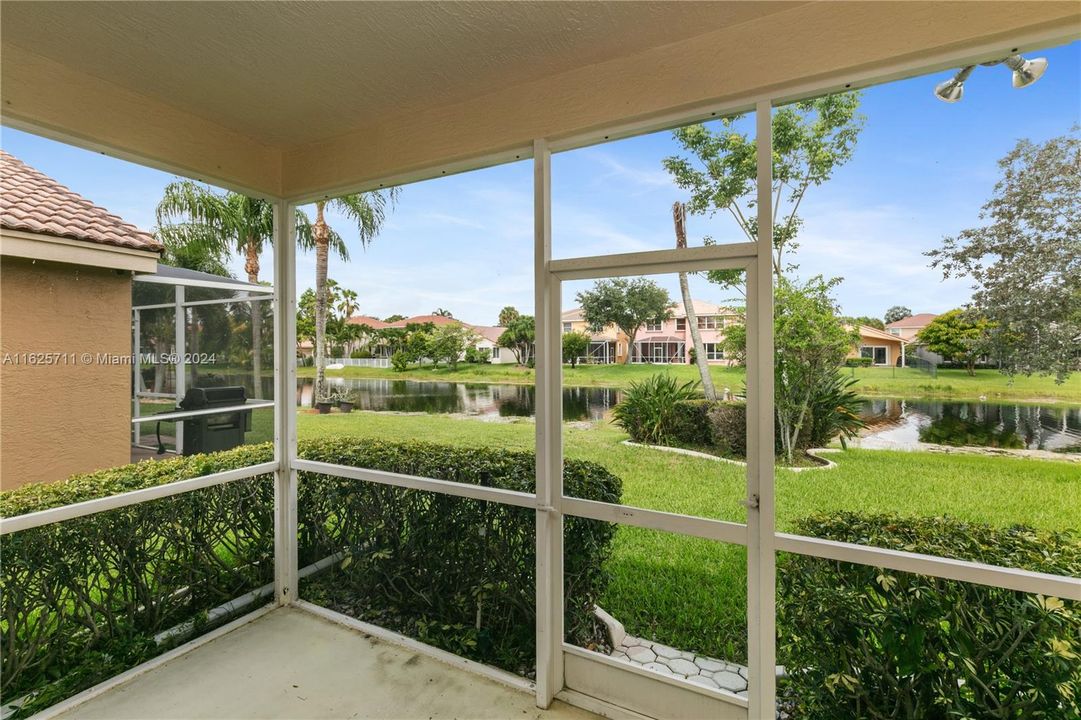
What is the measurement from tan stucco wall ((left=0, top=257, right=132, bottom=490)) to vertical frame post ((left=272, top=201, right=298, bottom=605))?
79 centimetres

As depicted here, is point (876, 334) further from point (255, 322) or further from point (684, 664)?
point (255, 322)

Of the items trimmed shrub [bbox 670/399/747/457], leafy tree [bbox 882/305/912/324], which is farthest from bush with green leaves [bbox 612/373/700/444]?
leafy tree [bbox 882/305/912/324]

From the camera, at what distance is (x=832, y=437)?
74.5 inches

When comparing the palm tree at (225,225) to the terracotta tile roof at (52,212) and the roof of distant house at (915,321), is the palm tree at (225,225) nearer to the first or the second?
the terracotta tile roof at (52,212)

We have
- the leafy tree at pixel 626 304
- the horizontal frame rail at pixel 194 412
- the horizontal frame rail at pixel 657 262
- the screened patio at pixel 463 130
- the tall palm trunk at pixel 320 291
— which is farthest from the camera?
the tall palm trunk at pixel 320 291

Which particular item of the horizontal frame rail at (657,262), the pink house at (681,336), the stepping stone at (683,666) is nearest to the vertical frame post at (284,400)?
the horizontal frame rail at (657,262)

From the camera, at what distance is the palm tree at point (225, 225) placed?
105 inches

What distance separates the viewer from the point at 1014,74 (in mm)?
1603

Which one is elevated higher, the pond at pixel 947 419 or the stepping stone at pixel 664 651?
the pond at pixel 947 419

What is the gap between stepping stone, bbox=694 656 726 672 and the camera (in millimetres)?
2002

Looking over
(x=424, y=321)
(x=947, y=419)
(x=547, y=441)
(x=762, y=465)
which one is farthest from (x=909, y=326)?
(x=424, y=321)

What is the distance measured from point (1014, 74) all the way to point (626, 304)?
4.80ft

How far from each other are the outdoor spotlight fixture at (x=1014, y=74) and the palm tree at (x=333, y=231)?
252cm

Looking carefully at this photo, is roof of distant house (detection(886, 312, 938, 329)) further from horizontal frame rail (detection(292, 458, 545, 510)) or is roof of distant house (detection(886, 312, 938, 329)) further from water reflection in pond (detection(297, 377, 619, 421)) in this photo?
horizontal frame rail (detection(292, 458, 545, 510))
